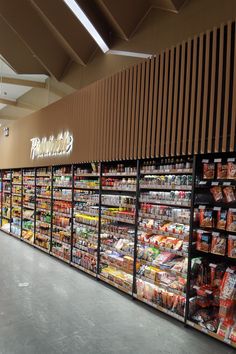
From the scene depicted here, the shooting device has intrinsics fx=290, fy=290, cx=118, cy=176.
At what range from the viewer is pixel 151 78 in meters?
4.29

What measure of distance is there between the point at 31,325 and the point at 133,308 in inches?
56.8

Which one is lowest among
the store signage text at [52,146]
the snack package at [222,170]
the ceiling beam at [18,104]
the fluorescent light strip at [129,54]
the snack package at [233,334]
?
the snack package at [233,334]

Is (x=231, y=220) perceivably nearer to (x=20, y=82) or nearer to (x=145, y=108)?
(x=145, y=108)

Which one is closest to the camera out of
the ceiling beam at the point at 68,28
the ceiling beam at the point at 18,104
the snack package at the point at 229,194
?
the snack package at the point at 229,194

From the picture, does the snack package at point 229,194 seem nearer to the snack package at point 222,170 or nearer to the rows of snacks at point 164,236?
the snack package at point 222,170

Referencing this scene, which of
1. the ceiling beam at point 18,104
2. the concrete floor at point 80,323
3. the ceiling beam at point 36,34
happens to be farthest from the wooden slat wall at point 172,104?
the ceiling beam at point 18,104

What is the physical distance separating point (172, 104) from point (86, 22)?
11.3ft

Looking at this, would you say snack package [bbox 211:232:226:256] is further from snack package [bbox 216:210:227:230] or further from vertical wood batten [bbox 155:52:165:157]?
vertical wood batten [bbox 155:52:165:157]

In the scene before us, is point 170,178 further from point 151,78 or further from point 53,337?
point 53,337

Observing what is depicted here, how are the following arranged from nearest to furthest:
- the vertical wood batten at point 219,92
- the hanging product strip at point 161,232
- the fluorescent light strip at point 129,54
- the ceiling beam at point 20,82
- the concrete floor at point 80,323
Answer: the concrete floor at point 80,323 → the vertical wood batten at point 219,92 → the hanging product strip at point 161,232 → the fluorescent light strip at point 129,54 → the ceiling beam at point 20,82

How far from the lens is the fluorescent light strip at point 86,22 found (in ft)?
18.7

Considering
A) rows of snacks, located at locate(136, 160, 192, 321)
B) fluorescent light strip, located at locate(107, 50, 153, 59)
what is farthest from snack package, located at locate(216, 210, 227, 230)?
fluorescent light strip, located at locate(107, 50, 153, 59)

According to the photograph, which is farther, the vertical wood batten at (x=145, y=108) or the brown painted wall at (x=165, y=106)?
the vertical wood batten at (x=145, y=108)

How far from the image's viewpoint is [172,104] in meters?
3.97
